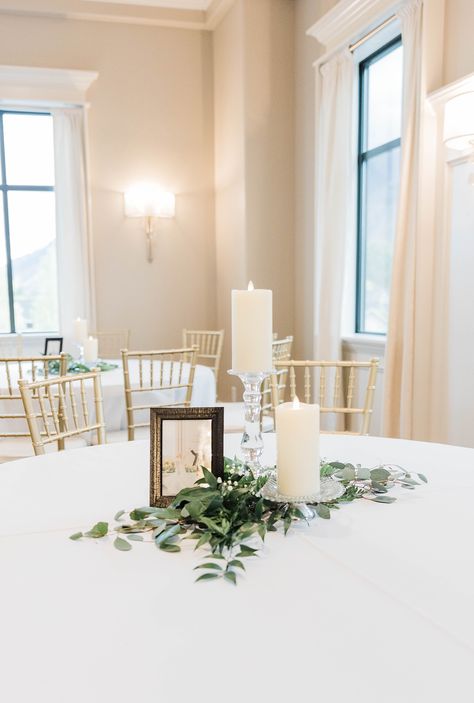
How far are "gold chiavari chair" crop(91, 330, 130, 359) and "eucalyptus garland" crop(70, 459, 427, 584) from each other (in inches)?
163

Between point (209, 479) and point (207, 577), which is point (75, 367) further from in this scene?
point (207, 577)

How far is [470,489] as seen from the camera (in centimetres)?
115

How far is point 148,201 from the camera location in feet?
16.9

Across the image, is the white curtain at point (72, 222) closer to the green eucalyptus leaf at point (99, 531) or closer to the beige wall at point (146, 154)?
the beige wall at point (146, 154)

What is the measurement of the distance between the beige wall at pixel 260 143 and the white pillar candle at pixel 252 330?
373 centimetres

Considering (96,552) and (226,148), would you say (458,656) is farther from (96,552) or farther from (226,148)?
(226,148)

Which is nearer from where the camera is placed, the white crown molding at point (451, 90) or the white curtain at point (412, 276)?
the white crown molding at point (451, 90)

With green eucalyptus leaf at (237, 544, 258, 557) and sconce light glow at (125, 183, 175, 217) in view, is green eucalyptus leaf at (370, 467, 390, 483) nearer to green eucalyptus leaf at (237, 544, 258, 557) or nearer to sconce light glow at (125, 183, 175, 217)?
green eucalyptus leaf at (237, 544, 258, 557)

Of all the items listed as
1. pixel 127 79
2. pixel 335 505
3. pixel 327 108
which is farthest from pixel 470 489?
pixel 127 79

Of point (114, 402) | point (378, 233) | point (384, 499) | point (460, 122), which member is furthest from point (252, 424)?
point (378, 233)

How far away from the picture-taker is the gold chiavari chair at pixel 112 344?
201 inches

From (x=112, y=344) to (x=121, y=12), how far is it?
269 centimetres

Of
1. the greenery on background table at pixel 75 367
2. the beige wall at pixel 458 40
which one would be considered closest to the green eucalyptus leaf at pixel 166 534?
the greenery on background table at pixel 75 367

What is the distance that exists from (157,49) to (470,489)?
16.5 feet
